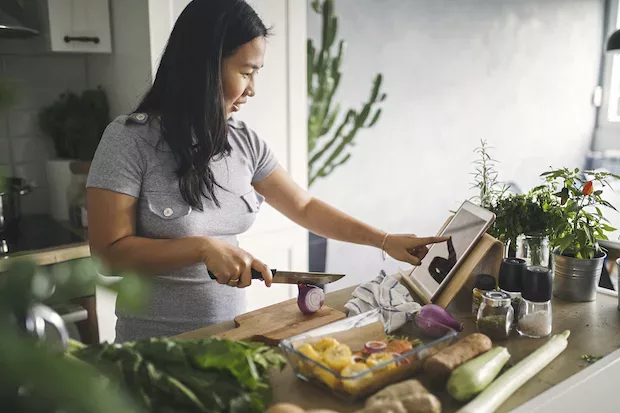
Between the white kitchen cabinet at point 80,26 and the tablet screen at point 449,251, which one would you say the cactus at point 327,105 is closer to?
the white kitchen cabinet at point 80,26

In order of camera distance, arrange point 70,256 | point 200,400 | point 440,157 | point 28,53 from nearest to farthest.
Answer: point 200,400 → point 70,256 → point 28,53 → point 440,157

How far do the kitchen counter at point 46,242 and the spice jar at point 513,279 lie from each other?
1.33 meters

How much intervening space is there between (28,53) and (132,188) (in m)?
1.45

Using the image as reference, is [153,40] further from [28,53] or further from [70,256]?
[70,256]

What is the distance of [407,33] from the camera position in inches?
145

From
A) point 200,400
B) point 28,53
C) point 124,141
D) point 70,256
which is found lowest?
point 70,256

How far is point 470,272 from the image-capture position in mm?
1264

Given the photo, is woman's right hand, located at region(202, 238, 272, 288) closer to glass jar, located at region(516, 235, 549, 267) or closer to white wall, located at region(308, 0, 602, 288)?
glass jar, located at region(516, 235, 549, 267)

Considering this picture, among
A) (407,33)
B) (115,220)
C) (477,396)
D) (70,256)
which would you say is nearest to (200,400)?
(477,396)

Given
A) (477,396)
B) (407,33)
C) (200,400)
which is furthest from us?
(407,33)

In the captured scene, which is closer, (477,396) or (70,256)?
(477,396)

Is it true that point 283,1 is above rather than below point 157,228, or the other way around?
above

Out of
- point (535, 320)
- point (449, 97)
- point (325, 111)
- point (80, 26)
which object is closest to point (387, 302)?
point (535, 320)

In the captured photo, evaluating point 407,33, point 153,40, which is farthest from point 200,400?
point 407,33
